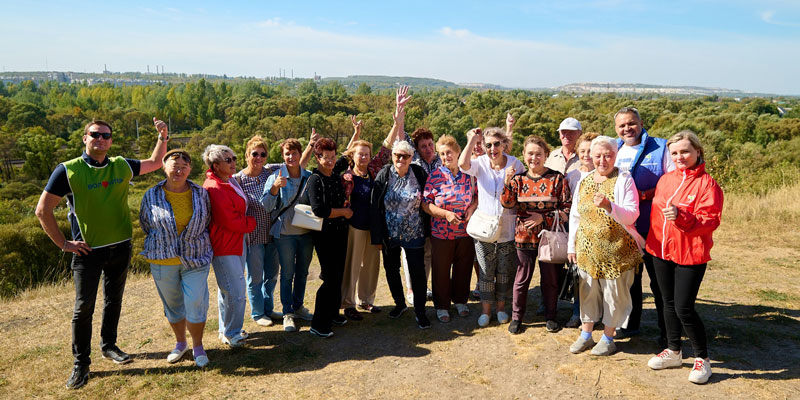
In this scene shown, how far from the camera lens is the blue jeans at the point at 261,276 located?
5539 millimetres

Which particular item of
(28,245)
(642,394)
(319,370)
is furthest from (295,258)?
(28,245)

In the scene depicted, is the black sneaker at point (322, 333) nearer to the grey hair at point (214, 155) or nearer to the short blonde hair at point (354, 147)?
the short blonde hair at point (354, 147)

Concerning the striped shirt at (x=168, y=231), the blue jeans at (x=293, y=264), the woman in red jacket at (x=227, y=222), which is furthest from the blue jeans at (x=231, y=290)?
the blue jeans at (x=293, y=264)

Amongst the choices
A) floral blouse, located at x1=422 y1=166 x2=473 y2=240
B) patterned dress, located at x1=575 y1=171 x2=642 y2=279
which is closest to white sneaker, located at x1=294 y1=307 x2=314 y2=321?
floral blouse, located at x1=422 y1=166 x2=473 y2=240

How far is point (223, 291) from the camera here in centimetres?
494

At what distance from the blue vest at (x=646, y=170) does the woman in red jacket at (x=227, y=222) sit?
3.66m

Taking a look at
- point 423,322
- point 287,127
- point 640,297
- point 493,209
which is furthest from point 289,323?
→ point 287,127

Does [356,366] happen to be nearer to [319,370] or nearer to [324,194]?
[319,370]

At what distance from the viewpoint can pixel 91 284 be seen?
451 cm

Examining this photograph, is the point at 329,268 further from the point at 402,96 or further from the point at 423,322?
the point at 402,96

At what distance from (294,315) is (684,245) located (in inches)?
162

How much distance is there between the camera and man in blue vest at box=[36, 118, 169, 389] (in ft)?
14.1

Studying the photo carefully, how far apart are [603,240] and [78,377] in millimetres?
4833

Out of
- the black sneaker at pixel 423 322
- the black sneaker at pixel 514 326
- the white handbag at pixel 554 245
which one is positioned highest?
the white handbag at pixel 554 245
